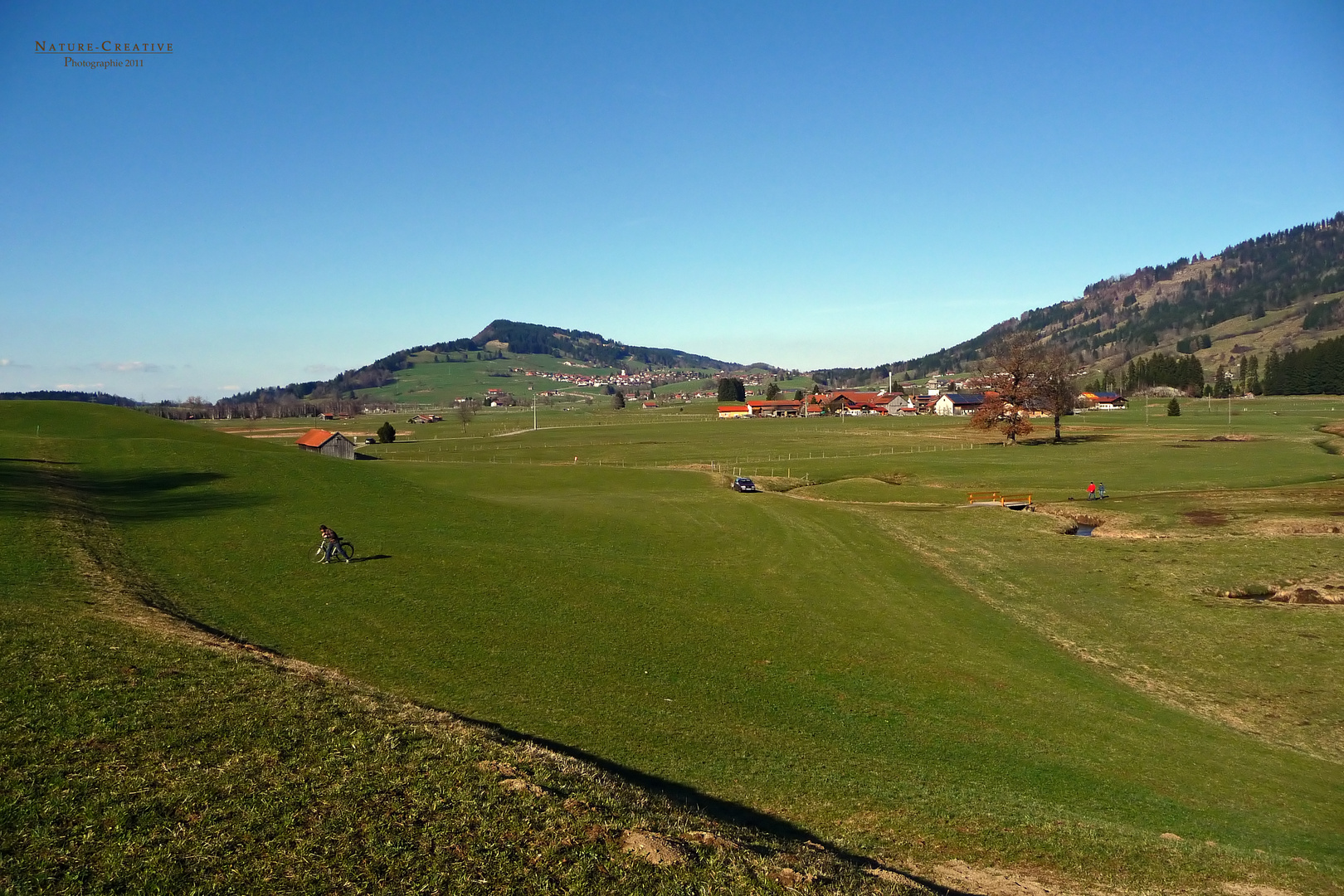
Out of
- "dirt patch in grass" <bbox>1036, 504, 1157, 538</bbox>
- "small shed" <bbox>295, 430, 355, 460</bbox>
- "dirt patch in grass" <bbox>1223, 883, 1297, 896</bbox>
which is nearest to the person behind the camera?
"dirt patch in grass" <bbox>1223, 883, 1297, 896</bbox>

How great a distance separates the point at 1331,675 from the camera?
25.5 m

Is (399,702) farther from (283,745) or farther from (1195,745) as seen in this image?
(1195,745)

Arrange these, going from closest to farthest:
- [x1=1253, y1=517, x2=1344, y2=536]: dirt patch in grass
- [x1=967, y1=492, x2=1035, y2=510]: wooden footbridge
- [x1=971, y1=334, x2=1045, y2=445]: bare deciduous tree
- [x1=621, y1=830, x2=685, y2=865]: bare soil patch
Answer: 1. [x1=621, y1=830, x2=685, y2=865]: bare soil patch
2. [x1=1253, y1=517, x2=1344, y2=536]: dirt patch in grass
3. [x1=967, y1=492, x2=1035, y2=510]: wooden footbridge
4. [x1=971, y1=334, x2=1045, y2=445]: bare deciduous tree

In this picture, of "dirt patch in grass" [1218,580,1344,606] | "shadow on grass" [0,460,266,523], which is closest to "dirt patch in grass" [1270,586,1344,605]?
"dirt patch in grass" [1218,580,1344,606]

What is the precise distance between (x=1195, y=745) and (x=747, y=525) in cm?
2761

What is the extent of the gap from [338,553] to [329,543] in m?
0.64

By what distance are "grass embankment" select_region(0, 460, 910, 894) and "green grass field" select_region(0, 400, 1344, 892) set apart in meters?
2.97

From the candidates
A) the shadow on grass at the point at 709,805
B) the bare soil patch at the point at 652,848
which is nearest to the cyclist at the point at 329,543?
the shadow on grass at the point at 709,805

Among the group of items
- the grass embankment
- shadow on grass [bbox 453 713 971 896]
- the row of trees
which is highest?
the row of trees

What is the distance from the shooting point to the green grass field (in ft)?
51.6

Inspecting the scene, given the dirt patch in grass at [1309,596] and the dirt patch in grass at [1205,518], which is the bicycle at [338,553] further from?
the dirt patch in grass at [1205,518]

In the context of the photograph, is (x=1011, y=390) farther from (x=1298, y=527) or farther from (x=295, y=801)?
(x=295, y=801)

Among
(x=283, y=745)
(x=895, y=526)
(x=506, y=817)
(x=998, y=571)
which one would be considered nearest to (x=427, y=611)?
(x=283, y=745)

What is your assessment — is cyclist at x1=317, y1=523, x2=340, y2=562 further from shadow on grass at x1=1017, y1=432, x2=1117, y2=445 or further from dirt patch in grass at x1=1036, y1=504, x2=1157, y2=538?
shadow on grass at x1=1017, y1=432, x2=1117, y2=445
